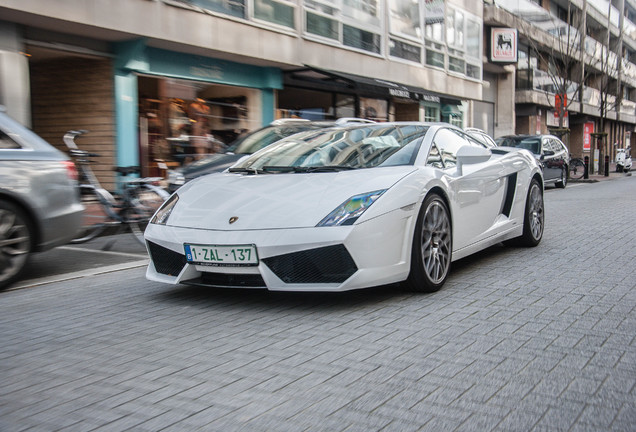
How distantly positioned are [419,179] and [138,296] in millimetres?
2234

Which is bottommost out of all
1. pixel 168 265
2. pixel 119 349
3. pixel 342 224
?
pixel 119 349

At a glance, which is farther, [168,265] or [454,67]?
[454,67]

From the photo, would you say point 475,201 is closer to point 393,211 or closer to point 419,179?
point 419,179

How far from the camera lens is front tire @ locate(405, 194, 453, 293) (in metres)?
4.63

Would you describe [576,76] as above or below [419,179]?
above

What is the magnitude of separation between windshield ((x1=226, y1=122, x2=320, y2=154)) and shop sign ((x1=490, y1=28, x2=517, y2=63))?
79.2 ft

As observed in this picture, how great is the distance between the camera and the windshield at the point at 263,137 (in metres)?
10.5

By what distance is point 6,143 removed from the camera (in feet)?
17.9

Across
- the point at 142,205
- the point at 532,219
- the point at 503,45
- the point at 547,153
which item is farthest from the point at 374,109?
the point at 532,219

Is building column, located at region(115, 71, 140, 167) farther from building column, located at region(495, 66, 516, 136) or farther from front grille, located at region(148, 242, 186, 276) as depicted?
building column, located at region(495, 66, 516, 136)

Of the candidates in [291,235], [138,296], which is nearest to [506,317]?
[291,235]

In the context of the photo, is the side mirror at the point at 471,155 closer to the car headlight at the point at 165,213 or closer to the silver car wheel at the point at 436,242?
the silver car wheel at the point at 436,242

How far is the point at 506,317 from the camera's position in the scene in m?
4.12

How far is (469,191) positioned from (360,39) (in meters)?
16.6
